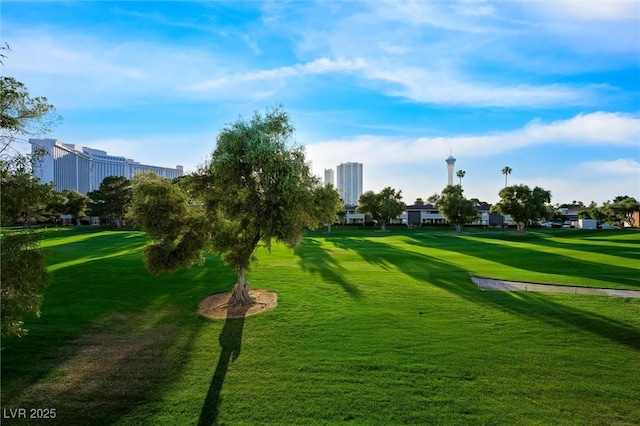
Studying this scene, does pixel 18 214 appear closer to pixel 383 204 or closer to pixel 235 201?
pixel 235 201

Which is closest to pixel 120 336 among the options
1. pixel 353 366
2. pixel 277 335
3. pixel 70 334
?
pixel 70 334

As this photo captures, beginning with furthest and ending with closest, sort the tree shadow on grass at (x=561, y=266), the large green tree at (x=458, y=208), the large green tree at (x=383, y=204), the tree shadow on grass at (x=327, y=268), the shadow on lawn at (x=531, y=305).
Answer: the large green tree at (x=383, y=204) < the large green tree at (x=458, y=208) < the tree shadow on grass at (x=561, y=266) < the tree shadow on grass at (x=327, y=268) < the shadow on lawn at (x=531, y=305)

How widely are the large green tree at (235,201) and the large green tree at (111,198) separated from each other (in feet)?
280

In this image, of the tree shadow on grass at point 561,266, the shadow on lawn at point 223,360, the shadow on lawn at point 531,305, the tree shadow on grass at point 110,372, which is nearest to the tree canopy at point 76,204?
the tree shadow on grass at point 110,372

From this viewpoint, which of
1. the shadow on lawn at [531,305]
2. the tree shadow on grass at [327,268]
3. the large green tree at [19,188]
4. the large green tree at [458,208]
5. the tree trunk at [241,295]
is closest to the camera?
the large green tree at [19,188]

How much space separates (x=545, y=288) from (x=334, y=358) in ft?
53.2

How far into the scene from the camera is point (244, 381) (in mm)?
10719

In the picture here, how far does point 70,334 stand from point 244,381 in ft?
29.9

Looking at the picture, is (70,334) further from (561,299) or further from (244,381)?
(561,299)

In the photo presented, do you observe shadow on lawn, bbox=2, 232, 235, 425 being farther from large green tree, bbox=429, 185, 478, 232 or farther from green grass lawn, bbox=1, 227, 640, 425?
large green tree, bbox=429, 185, 478, 232

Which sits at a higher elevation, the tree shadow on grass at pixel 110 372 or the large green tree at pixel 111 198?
the large green tree at pixel 111 198

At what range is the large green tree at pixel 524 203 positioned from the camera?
73056mm

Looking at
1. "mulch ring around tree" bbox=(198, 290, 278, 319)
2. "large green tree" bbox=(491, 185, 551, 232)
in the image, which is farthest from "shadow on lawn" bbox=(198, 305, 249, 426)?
"large green tree" bbox=(491, 185, 551, 232)

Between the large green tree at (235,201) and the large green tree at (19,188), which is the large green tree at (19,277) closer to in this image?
the large green tree at (19,188)
